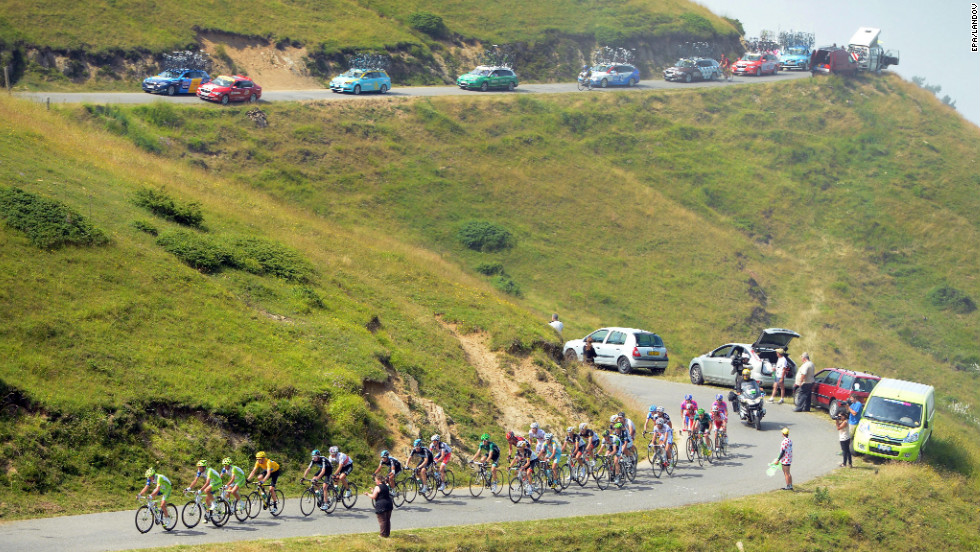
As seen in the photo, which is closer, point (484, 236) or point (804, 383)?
point (804, 383)

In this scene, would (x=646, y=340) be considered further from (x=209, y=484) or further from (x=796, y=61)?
(x=796, y=61)

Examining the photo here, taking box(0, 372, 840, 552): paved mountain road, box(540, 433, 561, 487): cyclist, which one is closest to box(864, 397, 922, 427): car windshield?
box(0, 372, 840, 552): paved mountain road

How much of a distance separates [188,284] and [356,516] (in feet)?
28.7

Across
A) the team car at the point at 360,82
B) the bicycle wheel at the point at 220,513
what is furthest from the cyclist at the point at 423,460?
the team car at the point at 360,82

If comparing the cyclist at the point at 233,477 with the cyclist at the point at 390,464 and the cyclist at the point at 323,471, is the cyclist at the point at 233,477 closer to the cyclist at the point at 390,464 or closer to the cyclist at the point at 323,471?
the cyclist at the point at 323,471

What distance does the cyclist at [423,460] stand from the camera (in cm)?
1888

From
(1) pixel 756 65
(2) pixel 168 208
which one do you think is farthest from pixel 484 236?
(1) pixel 756 65

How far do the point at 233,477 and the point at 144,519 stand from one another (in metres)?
1.59

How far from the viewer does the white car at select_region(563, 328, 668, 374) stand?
3416 cm

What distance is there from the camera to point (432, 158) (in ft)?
175

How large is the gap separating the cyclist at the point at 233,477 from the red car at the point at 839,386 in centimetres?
1825

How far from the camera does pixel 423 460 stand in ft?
62.4

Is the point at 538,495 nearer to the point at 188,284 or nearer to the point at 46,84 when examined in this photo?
the point at 188,284

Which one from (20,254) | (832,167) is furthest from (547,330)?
(832,167)
